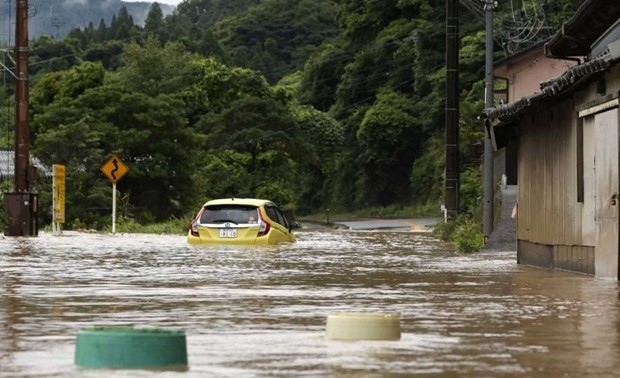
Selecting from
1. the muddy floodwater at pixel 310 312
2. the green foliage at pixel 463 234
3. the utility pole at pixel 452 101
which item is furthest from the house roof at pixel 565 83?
the utility pole at pixel 452 101

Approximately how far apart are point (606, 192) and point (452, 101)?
20.1 meters

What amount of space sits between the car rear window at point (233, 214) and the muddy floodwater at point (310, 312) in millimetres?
4641

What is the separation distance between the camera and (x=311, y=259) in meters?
25.7

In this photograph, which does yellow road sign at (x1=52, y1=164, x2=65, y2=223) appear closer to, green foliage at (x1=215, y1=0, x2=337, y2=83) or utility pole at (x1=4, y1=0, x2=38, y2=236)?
utility pole at (x1=4, y1=0, x2=38, y2=236)

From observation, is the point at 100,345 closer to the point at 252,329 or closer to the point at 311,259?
the point at 252,329

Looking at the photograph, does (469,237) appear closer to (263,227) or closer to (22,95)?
(263,227)

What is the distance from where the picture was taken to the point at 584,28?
2359cm

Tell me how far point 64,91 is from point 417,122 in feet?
81.0

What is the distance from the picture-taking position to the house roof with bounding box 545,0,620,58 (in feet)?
72.5

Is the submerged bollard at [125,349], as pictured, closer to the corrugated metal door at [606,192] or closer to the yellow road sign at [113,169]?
the corrugated metal door at [606,192]

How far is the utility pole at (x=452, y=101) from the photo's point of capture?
38438 millimetres

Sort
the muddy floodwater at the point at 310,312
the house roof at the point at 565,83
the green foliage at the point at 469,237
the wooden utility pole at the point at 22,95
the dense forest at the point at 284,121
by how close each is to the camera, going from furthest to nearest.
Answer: the dense forest at the point at 284,121 → the wooden utility pole at the point at 22,95 → the green foliage at the point at 469,237 → the house roof at the point at 565,83 → the muddy floodwater at the point at 310,312

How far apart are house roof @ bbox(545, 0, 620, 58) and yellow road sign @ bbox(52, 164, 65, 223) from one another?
18860 millimetres

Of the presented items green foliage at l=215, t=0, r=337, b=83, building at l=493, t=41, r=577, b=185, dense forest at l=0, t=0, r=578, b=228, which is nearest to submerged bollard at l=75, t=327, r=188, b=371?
dense forest at l=0, t=0, r=578, b=228
